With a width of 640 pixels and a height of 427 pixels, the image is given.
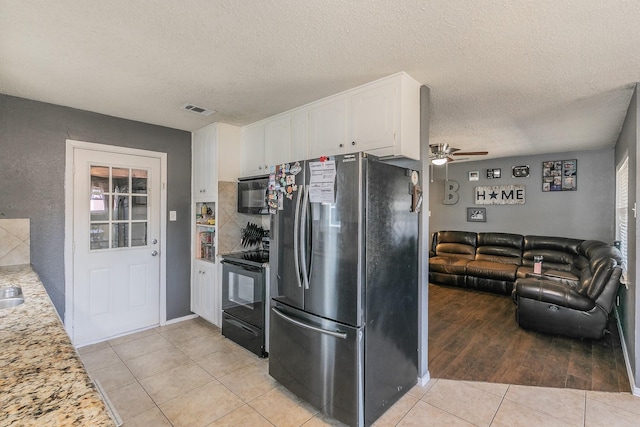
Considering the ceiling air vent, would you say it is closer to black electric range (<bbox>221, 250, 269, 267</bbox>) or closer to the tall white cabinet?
the tall white cabinet

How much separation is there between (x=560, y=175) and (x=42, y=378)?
21.8 feet

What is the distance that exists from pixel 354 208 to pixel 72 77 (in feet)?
7.71

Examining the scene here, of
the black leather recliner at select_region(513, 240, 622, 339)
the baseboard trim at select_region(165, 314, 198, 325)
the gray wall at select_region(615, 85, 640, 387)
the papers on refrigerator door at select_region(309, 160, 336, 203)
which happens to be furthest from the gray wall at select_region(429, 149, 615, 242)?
the baseboard trim at select_region(165, 314, 198, 325)

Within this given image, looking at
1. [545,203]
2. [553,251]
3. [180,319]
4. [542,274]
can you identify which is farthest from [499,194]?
[180,319]

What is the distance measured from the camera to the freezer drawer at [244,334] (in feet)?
9.44

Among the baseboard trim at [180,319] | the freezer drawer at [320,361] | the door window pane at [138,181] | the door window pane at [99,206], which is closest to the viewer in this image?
the freezer drawer at [320,361]

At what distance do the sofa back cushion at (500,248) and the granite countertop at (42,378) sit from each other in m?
5.95

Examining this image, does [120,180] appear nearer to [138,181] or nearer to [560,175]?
[138,181]

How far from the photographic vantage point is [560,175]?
5258 mm

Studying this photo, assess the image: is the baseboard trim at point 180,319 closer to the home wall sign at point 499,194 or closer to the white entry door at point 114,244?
the white entry door at point 114,244

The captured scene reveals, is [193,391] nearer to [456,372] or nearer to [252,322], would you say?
[252,322]

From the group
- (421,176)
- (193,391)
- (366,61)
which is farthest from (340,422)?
(366,61)

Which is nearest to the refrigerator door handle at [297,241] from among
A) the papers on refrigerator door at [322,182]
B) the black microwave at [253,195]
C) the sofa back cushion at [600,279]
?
the papers on refrigerator door at [322,182]

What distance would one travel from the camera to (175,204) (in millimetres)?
3760
